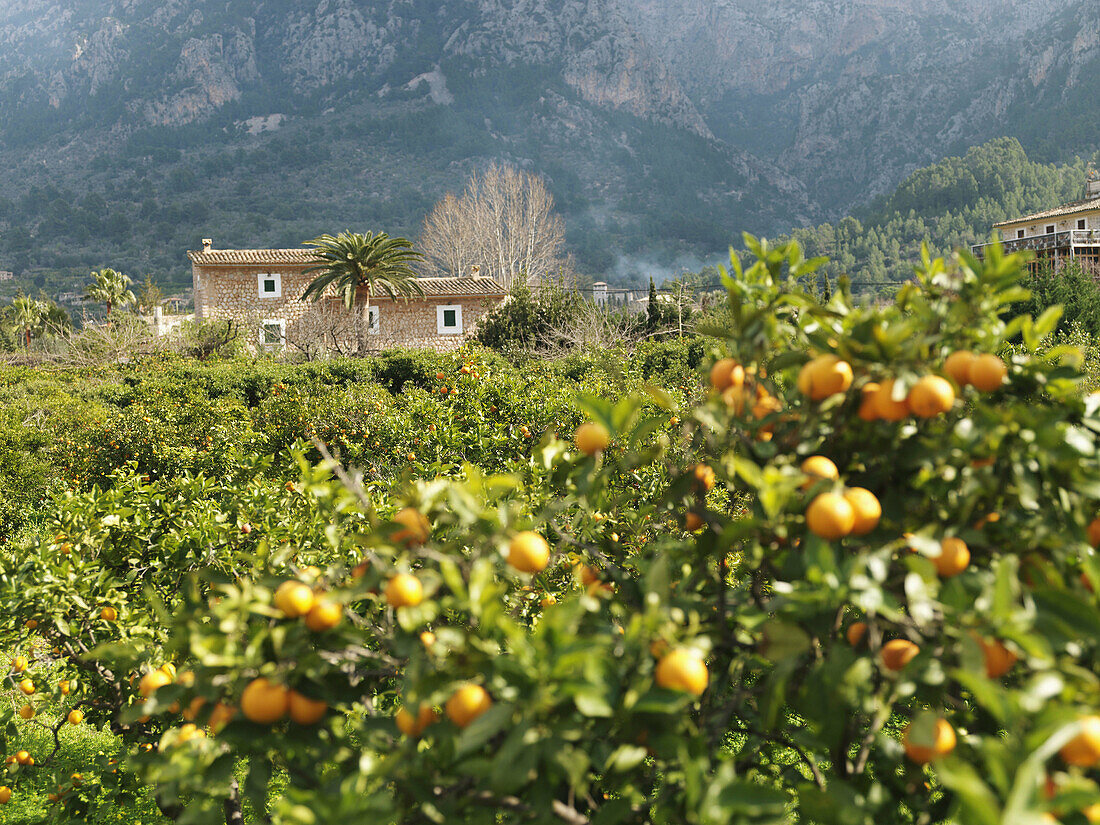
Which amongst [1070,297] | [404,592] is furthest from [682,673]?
[1070,297]

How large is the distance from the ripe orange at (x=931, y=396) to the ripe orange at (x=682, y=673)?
44cm

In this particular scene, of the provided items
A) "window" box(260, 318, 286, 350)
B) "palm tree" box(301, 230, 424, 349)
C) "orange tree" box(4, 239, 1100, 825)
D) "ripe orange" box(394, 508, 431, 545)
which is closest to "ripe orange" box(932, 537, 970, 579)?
"orange tree" box(4, 239, 1100, 825)

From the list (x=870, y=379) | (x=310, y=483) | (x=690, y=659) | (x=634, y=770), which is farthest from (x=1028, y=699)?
(x=310, y=483)

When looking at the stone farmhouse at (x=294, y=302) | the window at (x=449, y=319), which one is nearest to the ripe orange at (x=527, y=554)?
the stone farmhouse at (x=294, y=302)

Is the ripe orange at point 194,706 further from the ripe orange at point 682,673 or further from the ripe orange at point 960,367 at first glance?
the ripe orange at point 960,367

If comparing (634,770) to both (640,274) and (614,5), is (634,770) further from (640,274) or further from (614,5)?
(614,5)

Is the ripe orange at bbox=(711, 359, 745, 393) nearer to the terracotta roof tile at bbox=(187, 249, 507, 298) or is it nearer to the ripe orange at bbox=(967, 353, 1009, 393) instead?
the ripe orange at bbox=(967, 353, 1009, 393)

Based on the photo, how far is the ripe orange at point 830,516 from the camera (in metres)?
0.87

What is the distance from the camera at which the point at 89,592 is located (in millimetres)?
2002

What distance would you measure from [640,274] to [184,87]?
67.4 metres

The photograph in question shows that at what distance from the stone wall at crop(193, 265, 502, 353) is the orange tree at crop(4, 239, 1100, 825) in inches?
825

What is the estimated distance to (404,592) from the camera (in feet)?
2.96

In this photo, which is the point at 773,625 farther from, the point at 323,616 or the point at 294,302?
the point at 294,302

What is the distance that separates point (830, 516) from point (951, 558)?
0.17 m
